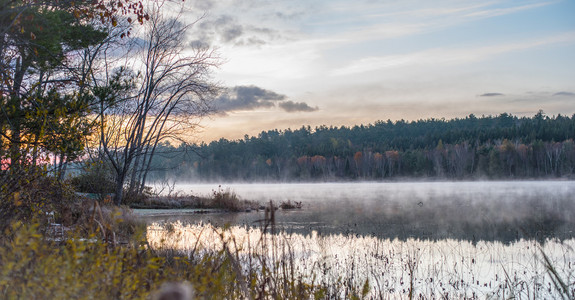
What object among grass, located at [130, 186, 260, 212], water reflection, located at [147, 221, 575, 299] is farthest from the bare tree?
water reflection, located at [147, 221, 575, 299]

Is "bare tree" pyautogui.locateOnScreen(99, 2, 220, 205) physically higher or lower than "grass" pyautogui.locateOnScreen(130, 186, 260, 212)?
higher

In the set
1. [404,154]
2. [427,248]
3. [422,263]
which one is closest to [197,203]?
[427,248]

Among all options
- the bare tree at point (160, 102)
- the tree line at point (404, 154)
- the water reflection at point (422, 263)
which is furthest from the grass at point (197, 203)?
the tree line at point (404, 154)

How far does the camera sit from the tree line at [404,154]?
3484 inches

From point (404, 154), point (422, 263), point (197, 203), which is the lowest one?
point (422, 263)

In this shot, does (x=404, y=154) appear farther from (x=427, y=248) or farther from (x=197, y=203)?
(x=427, y=248)

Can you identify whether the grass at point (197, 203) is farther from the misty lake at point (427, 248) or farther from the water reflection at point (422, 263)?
the water reflection at point (422, 263)

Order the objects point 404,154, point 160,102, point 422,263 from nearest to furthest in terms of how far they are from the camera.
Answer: point 422,263, point 160,102, point 404,154

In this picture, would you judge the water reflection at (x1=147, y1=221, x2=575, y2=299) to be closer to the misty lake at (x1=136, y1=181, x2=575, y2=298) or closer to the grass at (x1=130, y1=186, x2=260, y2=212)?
the misty lake at (x1=136, y1=181, x2=575, y2=298)

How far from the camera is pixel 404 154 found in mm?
102688

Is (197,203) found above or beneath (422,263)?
above

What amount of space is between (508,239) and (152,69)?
17.2 metres

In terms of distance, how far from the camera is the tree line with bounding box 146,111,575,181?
290 feet

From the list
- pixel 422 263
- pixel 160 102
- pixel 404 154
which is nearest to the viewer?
pixel 422 263
